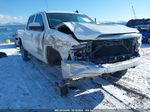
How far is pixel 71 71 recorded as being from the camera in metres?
3.03

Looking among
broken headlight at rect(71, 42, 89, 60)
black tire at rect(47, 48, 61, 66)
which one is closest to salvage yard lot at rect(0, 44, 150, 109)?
black tire at rect(47, 48, 61, 66)

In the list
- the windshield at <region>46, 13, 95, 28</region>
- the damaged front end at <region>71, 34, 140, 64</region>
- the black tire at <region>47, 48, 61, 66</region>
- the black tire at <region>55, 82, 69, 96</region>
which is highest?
the windshield at <region>46, 13, 95, 28</region>

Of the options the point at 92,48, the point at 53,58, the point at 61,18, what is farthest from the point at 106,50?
the point at 61,18

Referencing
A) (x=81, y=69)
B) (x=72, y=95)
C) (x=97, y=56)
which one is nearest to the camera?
(x=81, y=69)

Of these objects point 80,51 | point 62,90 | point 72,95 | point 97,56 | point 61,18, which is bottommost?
point 72,95

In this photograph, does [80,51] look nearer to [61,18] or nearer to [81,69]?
[81,69]

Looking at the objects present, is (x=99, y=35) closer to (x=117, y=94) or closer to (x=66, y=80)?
(x=66, y=80)

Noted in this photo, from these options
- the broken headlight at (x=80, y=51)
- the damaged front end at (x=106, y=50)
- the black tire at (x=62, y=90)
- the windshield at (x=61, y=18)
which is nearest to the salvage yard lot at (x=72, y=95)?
the black tire at (x=62, y=90)

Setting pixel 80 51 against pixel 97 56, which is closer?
pixel 80 51

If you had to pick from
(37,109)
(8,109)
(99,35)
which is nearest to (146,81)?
(99,35)

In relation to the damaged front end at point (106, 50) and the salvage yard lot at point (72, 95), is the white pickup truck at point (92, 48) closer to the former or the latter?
the damaged front end at point (106, 50)

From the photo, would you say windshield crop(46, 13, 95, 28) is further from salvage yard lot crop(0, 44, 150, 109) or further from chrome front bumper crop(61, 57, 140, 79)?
chrome front bumper crop(61, 57, 140, 79)

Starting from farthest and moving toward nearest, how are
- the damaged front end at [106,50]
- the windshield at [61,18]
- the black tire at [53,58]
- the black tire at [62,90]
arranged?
the windshield at [61,18] → the black tire at [53,58] → the black tire at [62,90] → the damaged front end at [106,50]

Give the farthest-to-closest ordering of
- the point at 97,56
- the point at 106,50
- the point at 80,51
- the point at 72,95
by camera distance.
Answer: the point at 72,95
the point at 106,50
the point at 97,56
the point at 80,51
